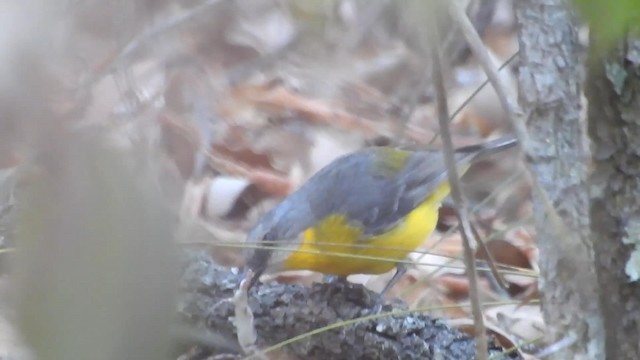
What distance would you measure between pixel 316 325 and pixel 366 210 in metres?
0.85

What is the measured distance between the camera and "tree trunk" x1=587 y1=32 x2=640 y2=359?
1.25m

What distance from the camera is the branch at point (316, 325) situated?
68.2 inches

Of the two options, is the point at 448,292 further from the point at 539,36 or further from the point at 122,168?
the point at 122,168

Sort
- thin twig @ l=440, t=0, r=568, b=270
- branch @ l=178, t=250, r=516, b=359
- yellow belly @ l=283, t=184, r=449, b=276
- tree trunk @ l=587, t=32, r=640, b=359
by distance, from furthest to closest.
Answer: yellow belly @ l=283, t=184, r=449, b=276
branch @ l=178, t=250, r=516, b=359
tree trunk @ l=587, t=32, r=640, b=359
thin twig @ l=440, t=0, r=568, b=270

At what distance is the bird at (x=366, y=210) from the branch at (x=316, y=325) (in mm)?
318

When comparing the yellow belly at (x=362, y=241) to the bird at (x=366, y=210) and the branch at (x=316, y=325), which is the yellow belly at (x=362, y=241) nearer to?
the bird at (x=366, y=210)

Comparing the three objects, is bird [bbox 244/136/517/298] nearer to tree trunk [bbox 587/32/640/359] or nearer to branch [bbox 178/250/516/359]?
branch [bbox 178/250/516/359]

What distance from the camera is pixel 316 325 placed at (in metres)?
1.87

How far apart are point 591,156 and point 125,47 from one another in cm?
90

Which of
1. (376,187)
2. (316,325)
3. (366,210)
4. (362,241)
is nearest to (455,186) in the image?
(316,325)

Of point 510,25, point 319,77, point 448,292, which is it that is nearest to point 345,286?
point 448,292

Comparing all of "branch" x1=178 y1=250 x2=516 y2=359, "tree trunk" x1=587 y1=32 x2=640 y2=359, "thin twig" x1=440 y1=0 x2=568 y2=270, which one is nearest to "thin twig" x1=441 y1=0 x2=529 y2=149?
"thin twig" x1=440 y1=0 x2=568 y2=270

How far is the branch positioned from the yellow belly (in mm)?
287

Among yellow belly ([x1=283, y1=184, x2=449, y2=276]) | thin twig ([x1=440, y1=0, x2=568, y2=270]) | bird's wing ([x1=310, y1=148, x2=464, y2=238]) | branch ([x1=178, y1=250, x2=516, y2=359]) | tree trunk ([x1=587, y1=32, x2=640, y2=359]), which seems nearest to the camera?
thin twig ([x1=440, y1=0, x2=568, y2=270])
